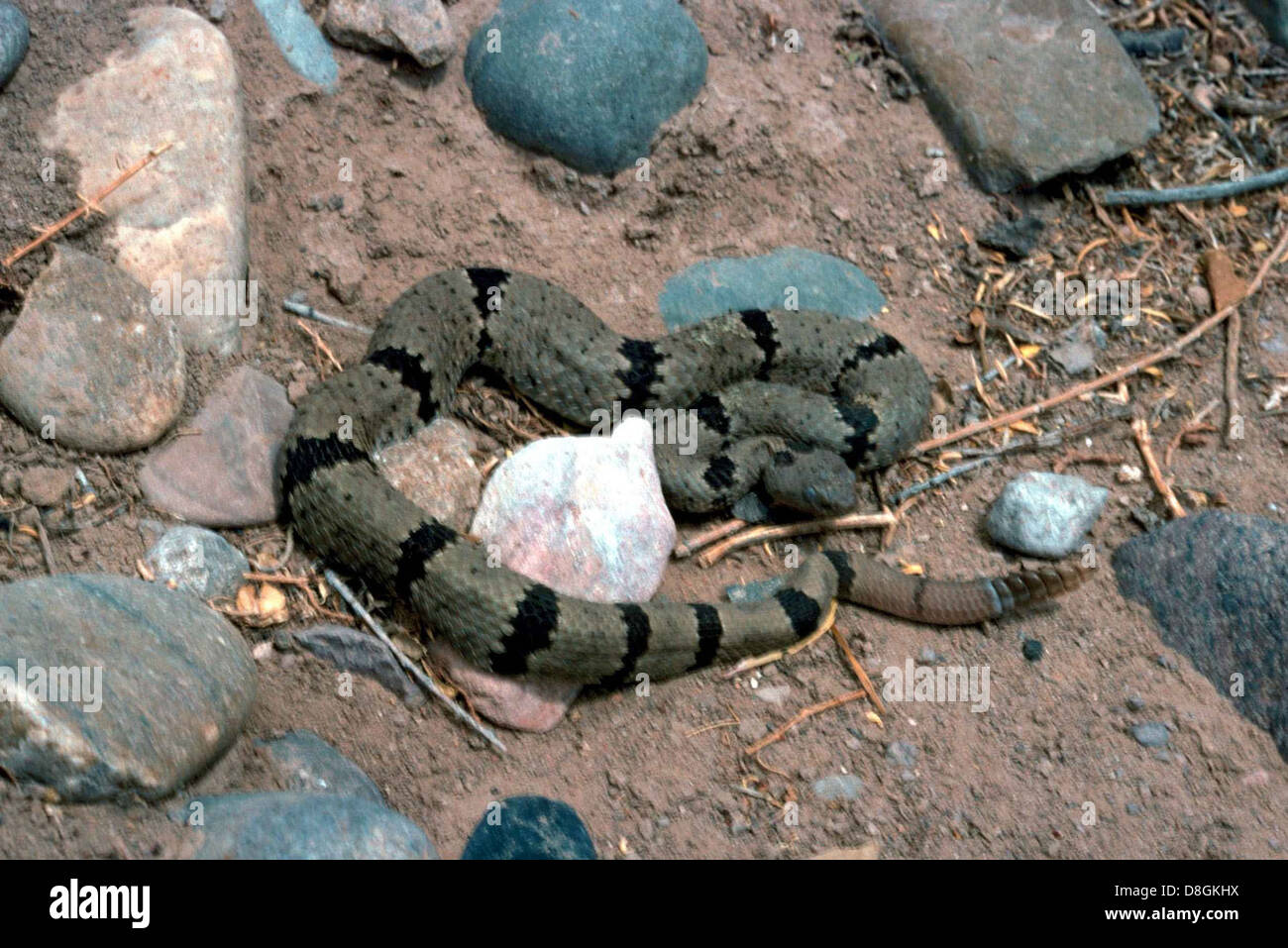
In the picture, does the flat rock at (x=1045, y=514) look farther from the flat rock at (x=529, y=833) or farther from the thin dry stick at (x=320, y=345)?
the thin dry stick at (x=320, y=345)

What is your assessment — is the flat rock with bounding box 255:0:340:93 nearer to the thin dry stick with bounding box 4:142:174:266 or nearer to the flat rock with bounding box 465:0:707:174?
the flat rock with bounding box 465:0:707:174

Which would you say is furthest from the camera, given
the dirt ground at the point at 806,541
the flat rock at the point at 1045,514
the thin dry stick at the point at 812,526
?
the thin dry stick at the point at 812,526

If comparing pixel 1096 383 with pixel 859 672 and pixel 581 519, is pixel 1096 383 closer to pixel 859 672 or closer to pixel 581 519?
pixel 859 672

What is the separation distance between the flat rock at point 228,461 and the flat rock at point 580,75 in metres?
1.49

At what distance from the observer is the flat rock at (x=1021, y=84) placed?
4.67m

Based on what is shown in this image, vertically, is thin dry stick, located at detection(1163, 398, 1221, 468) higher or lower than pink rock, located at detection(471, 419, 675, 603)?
lower

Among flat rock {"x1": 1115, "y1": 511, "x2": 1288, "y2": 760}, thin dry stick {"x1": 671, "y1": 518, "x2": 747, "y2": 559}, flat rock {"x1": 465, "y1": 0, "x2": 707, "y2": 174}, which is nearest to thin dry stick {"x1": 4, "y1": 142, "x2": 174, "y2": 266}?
flat rock {"x1": 465, "y1": 0, "x2": 707, "y2": 174}

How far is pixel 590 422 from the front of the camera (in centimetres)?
393

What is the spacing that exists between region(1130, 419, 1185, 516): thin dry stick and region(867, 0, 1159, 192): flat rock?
4.05 feet

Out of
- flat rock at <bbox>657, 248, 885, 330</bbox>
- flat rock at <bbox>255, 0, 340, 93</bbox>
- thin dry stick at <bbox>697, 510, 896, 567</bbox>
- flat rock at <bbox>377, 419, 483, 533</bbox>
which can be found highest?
flat rock at <bbox>255, 0, 340, 93</bbox>

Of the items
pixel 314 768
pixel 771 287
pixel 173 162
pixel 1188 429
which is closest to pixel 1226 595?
pixel 1188 429

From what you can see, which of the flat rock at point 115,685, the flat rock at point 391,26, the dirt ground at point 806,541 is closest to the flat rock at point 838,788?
the dirt ground at point 806,541

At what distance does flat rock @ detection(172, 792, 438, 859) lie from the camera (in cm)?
234

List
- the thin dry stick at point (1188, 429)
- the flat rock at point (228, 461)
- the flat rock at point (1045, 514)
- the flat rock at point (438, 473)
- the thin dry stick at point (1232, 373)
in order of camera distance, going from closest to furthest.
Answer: the flat rock at point (228, 461) → the flat rock at point (438, 473) → the flat rock at point (1045, 514) → the thin dry stick at point (1188, 429) → the thin dry stick at point (1232, 373)
